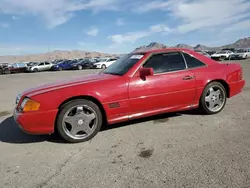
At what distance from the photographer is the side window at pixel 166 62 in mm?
4438

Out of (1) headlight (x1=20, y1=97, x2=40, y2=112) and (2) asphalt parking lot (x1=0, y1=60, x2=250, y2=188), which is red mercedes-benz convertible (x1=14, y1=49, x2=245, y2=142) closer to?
(1) headlight (x1=20, y1=97, x2=40, y2=112)

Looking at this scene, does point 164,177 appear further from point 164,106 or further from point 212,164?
point 164,106

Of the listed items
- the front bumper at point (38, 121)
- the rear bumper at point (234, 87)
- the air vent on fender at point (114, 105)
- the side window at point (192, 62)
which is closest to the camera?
the front bumper at point (38, 121)

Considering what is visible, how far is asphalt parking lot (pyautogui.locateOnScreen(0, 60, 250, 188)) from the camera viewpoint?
2.66 metres

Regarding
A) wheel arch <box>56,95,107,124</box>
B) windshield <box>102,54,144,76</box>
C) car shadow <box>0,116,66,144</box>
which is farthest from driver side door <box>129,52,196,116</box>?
car shadow <box>0,116,66,144</box>

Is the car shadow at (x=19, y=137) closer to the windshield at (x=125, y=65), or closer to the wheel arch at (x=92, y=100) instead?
the wheel arch at (x=92, y=100)

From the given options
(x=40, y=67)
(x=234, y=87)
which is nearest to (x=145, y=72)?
(x=234, y=87)

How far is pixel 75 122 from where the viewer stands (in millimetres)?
3854

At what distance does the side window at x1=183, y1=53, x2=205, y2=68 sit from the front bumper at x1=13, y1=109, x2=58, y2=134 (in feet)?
8.80

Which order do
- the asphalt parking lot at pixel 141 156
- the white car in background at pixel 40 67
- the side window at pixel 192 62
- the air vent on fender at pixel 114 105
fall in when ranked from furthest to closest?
1. the white car in background at pixel 40 67
2. the side window at pixel 192 62
3. the air vent on fender at pixel 114 105
4. the asphalt parking lot at pixel 141 156

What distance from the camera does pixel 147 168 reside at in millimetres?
2887

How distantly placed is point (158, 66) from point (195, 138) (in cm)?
149

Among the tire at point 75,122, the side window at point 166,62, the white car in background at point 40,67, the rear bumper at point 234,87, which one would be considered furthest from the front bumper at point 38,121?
the white car in background at point 40,67

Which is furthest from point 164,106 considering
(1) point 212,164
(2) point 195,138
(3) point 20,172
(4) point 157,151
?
(3) point 20,172
